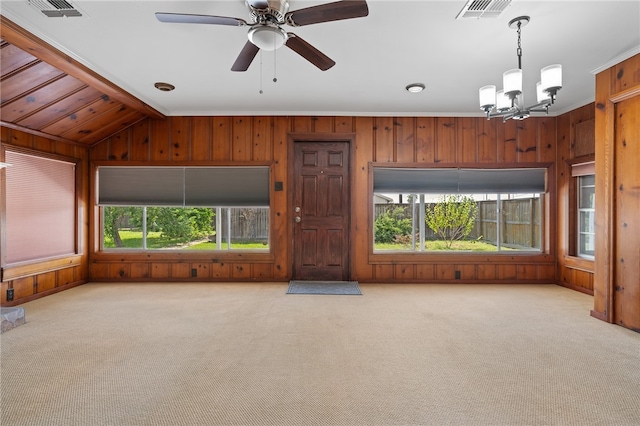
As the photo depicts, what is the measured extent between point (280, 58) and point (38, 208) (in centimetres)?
358

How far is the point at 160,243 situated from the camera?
5.14m

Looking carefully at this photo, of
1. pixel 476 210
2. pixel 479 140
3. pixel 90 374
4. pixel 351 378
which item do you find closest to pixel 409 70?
pixel 479 140

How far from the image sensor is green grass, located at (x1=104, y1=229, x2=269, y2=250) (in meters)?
5.12

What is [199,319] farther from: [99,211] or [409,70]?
[409,70]

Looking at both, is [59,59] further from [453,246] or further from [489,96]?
[453,246]

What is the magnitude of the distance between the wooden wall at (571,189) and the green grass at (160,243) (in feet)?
14.1

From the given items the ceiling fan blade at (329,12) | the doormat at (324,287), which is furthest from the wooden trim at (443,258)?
the ceiling fan blade at (329,12)

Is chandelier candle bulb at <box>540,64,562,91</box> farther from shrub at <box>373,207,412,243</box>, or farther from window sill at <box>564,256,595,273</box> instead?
window sill at <box>564,256,595,273</box>

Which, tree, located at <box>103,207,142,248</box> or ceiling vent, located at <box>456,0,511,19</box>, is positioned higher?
ceiling vent, located at <box>456,0,511,19</box>

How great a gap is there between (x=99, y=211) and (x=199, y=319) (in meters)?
2.95

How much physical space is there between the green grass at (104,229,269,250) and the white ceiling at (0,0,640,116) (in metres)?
1.98

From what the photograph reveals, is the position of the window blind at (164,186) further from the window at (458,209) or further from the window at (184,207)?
the window at (458,209)

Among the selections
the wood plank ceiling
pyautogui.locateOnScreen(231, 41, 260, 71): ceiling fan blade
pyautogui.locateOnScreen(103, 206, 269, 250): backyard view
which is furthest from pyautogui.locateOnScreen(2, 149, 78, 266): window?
pyautogui.locateOnScreen(231, 41, 260, 71): ceiling fan blade

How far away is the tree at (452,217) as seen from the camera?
5137 mm
